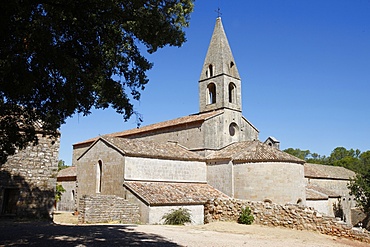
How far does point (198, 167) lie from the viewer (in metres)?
28.7

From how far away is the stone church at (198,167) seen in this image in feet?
76.3

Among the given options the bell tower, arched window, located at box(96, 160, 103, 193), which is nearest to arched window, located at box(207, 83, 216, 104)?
the bell tower

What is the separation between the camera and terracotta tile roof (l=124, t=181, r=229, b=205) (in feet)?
71.1

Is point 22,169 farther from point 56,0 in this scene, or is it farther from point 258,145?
point 258,145

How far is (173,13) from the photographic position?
33.0 feet

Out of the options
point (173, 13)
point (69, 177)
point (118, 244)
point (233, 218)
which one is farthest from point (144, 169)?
point (173, 13)

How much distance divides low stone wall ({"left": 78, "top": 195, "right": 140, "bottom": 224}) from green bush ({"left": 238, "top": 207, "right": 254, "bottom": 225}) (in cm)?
705

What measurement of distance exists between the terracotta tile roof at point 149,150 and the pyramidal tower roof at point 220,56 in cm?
945

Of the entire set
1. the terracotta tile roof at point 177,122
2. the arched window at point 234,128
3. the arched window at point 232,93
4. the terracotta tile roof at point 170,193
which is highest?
the arched window at point 232,93

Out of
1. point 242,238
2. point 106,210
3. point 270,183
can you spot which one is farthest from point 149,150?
point 242,238

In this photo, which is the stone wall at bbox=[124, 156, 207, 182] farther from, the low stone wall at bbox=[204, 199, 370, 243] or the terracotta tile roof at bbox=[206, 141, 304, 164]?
the low stone wall at bbox=[204, 199, 370, 243]

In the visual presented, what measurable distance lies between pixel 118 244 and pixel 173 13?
7314 mm

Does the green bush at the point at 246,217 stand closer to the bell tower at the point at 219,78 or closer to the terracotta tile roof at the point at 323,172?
the bell tower at the point at 219,78

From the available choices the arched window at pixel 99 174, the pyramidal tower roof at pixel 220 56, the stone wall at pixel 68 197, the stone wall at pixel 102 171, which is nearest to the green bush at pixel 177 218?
the stone wall at pixel 102 171
